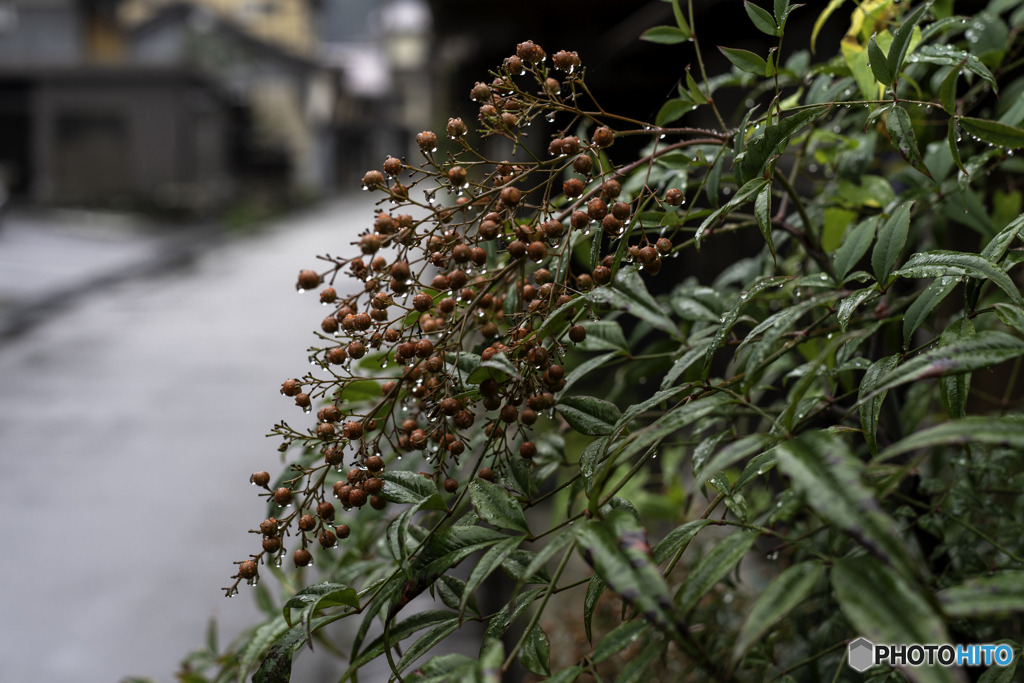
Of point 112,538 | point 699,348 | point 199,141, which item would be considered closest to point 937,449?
point 699,348

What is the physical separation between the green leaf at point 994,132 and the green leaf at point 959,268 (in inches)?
4.6

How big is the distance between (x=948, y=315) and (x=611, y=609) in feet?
2.83

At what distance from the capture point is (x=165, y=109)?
13.9 meters

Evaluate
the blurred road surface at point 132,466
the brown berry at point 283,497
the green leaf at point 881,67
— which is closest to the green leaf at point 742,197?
the green leaf at point 881,67

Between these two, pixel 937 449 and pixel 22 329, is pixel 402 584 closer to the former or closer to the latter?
pixel 937 449

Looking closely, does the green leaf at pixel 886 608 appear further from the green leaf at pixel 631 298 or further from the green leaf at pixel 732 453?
the green leaf at pixel 631 298

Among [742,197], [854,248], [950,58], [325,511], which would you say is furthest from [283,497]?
[950,58]

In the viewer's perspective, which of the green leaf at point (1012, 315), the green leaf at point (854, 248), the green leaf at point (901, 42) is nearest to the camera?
the green leaf at point (1012, 315)

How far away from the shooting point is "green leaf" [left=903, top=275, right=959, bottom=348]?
463mm

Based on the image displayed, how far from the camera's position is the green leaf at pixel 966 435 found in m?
0.28

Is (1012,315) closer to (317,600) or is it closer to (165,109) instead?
(317,600)

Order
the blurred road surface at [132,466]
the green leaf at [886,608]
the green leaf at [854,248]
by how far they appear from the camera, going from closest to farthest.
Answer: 1. the green leaf at [886,608]
2. the green leaf at [854,248]
3. the blurred road surface at [132,466]

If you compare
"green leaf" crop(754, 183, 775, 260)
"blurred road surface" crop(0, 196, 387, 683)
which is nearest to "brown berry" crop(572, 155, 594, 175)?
"green leaf" crop(754, 183, 775, 260)

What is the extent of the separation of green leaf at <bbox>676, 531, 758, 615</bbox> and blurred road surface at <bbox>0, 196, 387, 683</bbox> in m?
0.83
